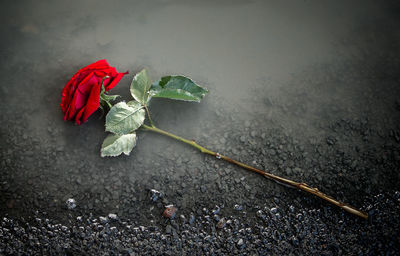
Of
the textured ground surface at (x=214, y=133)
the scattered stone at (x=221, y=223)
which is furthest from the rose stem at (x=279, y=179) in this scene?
the scattered stone at (x=221, y=223)

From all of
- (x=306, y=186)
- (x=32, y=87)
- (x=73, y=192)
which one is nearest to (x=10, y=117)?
(x=32, y=87)

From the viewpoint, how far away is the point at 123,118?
0.77 metres

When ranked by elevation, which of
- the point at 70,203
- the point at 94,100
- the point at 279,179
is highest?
the point at 94,100

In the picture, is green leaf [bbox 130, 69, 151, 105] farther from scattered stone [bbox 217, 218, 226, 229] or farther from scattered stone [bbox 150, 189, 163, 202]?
scattered stone [bbox 217, 218, 226, 229]

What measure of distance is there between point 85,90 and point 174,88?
0.23 m

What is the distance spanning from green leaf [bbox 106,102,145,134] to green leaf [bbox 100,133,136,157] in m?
0.03

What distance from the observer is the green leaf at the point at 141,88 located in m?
0.81

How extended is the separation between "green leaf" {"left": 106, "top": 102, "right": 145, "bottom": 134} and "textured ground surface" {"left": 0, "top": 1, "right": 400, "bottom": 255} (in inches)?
3.6

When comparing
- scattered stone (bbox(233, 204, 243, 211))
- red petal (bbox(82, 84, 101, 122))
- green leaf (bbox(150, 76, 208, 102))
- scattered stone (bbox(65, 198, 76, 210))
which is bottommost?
scattered stone (bbox(65, 198, 76, 210))

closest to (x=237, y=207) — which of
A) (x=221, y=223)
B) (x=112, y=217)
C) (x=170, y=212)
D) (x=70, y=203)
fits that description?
(x=221, y=223)

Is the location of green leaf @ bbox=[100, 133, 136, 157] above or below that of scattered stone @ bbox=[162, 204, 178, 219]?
above

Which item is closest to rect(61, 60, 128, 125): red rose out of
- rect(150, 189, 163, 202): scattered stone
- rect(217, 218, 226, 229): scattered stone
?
rect(150, 189, 163, 202): scattered stone

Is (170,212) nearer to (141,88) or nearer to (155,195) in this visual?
(155,195)

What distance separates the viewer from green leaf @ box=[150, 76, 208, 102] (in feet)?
2.64
